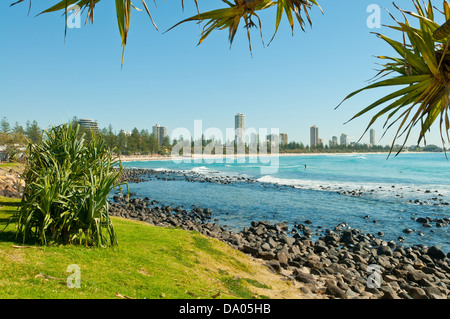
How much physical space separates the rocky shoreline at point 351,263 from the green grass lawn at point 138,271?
3.54ft

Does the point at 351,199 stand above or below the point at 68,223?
below

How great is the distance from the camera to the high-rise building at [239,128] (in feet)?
445

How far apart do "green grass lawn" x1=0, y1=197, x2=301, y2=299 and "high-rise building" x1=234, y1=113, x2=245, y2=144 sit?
128269mm

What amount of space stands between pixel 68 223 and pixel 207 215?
12857 millimetres

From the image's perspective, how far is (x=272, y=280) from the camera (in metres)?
6.98

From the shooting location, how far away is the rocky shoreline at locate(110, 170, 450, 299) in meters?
7.32

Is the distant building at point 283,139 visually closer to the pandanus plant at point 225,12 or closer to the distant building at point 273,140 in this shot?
the distant building at point 273,140

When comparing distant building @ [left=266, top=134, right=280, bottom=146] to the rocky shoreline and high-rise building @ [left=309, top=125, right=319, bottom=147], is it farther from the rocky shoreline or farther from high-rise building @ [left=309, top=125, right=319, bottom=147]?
the rocky shoreline

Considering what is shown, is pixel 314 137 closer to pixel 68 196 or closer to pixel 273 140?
pixel 273 140

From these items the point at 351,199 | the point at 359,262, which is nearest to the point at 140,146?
the point at 351,199

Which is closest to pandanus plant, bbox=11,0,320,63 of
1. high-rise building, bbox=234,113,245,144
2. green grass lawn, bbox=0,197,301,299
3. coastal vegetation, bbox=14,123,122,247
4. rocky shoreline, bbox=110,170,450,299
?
green grass lawn, bbox=0,197,301,299

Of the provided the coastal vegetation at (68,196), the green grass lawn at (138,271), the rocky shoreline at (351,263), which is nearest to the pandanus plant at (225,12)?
the green grass lawn at (138,271)
